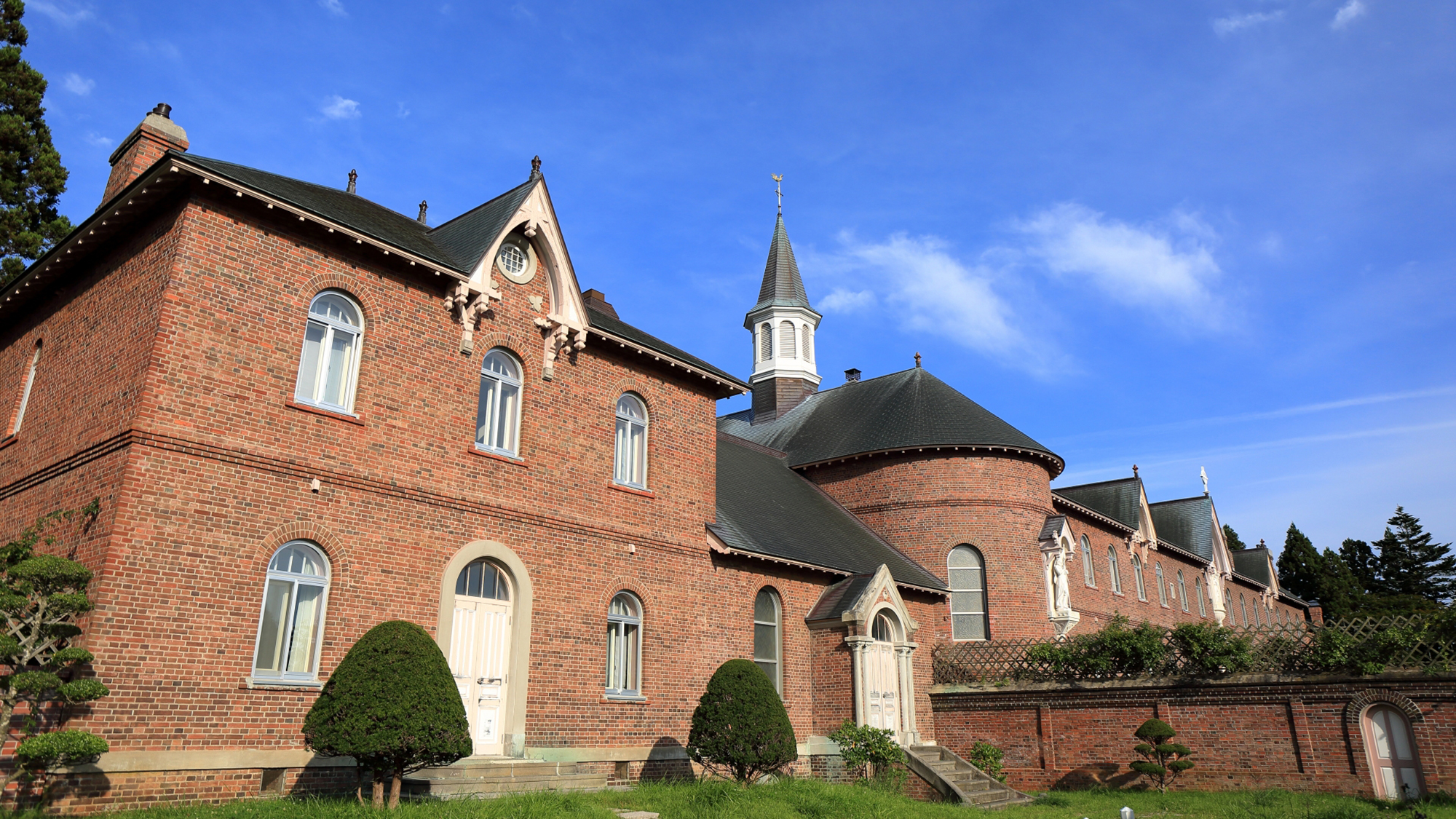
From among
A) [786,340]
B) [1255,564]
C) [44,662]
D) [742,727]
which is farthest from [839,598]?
[1255,564]

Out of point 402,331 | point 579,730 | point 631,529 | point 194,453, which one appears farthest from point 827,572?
point 194,453

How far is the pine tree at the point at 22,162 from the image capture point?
22734 millimetres

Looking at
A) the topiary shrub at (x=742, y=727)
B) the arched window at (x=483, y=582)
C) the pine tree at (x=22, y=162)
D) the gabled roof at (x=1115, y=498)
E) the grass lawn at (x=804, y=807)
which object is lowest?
the grass lawn at (x=804, y=807)

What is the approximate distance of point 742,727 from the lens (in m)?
14.0

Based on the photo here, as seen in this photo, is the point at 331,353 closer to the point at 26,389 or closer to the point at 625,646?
the point at 26,389

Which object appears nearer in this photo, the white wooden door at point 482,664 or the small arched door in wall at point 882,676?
the white wooden door at point 482,664

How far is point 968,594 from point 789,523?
241 inches

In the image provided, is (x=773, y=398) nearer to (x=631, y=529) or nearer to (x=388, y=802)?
(x=631, y=529)

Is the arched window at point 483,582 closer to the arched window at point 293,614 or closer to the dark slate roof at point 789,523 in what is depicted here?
the arched window at point 293,614

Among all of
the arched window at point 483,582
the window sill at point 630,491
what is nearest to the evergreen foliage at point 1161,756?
the window sill at point 630,491

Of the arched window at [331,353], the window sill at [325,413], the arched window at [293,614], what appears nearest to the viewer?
the arched window at [293,614]

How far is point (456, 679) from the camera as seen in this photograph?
13.5 metres

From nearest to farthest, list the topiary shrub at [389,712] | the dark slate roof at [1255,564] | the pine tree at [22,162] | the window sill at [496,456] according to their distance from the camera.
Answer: the topiary shrub at [389,712] → the window sill at [496,456] → the pine tree at [22,162] → the dark slate roof at [1255,564]

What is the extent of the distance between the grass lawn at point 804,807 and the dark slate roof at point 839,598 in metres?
4.62
